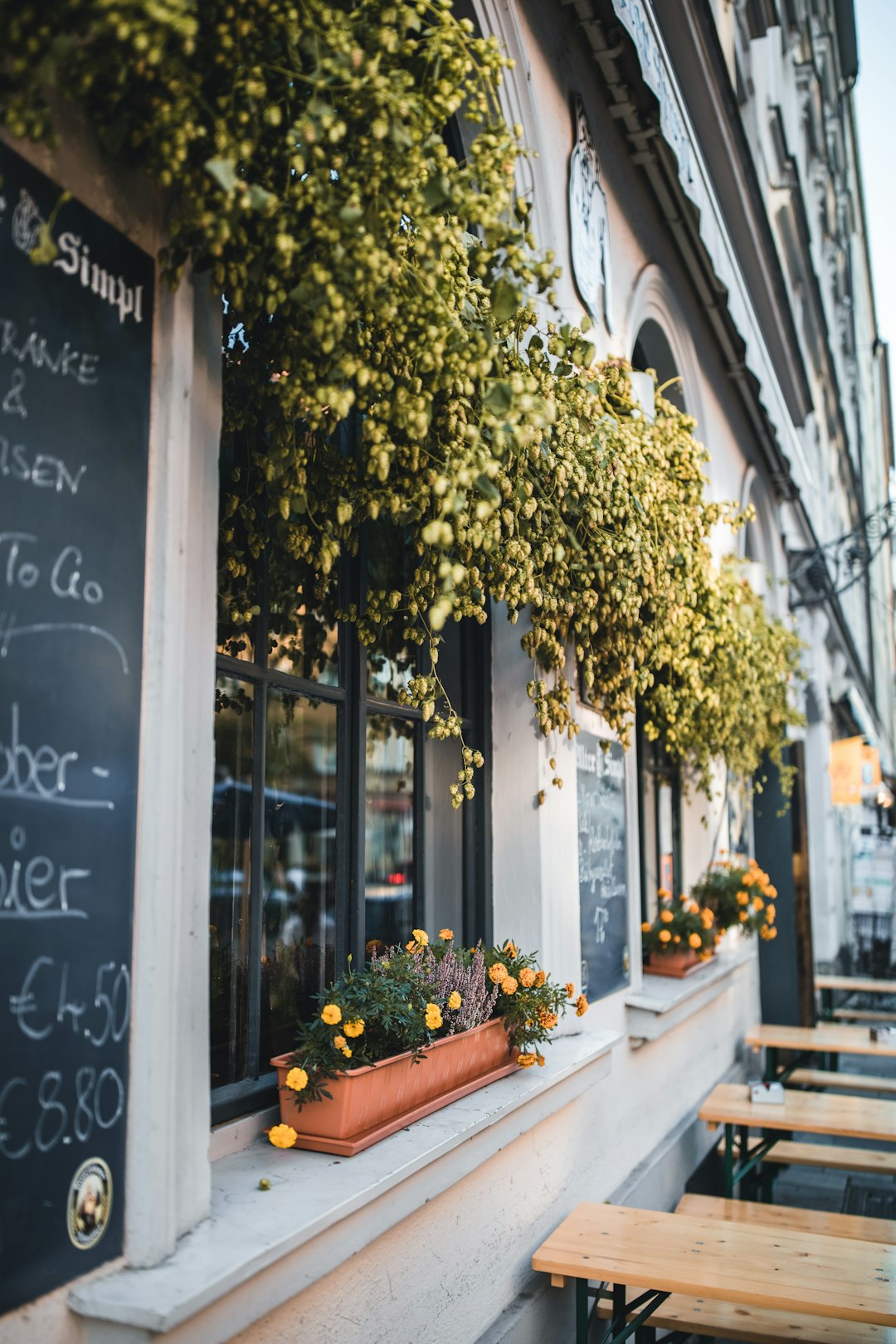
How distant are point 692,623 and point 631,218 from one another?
2381 millimetres

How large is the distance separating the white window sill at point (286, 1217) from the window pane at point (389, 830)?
0.60 m

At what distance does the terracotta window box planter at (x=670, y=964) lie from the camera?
591cm

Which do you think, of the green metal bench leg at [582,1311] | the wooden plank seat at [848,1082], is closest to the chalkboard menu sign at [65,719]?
the green metal bench leg at [582,1311]

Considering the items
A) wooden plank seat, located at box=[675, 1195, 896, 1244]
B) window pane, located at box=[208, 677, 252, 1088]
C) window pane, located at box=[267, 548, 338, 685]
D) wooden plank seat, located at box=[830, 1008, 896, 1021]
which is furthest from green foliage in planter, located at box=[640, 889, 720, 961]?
wooden plank seat, located at box=[830, 1008, 896, 1021]

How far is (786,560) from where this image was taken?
11.5 meters

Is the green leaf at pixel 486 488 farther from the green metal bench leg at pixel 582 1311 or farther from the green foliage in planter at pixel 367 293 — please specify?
the green metal bench leg at pixel 582 1311

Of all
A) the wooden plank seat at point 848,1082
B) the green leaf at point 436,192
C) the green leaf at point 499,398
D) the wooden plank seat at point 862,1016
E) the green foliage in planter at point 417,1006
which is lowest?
the wooden plank seat at point 862,1016

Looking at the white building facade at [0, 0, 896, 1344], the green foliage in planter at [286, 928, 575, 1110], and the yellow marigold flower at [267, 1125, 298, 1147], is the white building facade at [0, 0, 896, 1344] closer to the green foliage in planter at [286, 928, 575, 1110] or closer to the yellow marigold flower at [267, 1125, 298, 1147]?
the yellow marigold flower at [267, 1125, 298, 1147]

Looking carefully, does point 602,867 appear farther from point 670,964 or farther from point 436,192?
point 436,192

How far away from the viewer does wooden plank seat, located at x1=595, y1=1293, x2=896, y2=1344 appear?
3514 mm

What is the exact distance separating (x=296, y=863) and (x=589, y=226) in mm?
3323

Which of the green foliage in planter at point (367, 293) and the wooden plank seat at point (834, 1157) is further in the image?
the wooden plank seat at point (834, 1157)

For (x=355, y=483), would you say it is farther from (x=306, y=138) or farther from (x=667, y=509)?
(x=667, y=509)

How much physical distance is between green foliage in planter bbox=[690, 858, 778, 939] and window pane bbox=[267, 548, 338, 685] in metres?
4.20
